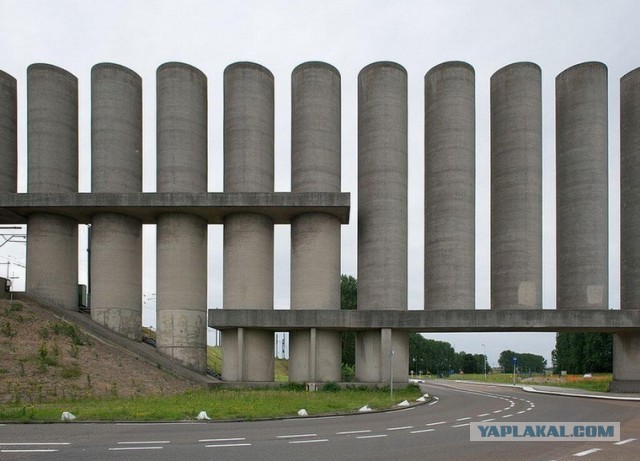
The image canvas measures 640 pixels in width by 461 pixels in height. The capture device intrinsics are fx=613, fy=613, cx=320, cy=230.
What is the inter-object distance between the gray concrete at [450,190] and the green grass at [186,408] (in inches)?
505

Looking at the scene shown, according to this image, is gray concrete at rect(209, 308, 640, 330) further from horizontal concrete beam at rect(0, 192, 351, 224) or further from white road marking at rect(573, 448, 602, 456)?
white road marking at rect(573, 448, 602, 456)

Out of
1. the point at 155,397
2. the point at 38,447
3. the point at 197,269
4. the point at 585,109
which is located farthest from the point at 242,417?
the point at 585,109

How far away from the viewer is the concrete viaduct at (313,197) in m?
39.1

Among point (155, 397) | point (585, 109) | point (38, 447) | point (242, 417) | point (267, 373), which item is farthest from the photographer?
point (585, 109)

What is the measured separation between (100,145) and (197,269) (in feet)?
34.9

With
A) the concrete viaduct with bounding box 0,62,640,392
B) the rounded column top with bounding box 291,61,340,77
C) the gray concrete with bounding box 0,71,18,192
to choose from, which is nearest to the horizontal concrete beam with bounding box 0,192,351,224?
the concrete viaduct with bounding box 0,62,640,392

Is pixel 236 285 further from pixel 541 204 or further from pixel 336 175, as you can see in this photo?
pixel 541 204

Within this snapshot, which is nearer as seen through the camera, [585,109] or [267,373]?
[267,373]

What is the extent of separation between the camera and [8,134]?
43188mm

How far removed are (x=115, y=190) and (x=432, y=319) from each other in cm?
2238

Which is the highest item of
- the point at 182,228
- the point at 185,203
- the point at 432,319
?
the point at 185,203

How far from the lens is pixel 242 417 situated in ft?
61.3

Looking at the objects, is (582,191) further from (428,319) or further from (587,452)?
(587,452)

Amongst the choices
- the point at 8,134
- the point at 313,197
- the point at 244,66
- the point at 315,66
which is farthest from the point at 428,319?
the point at 8,134
